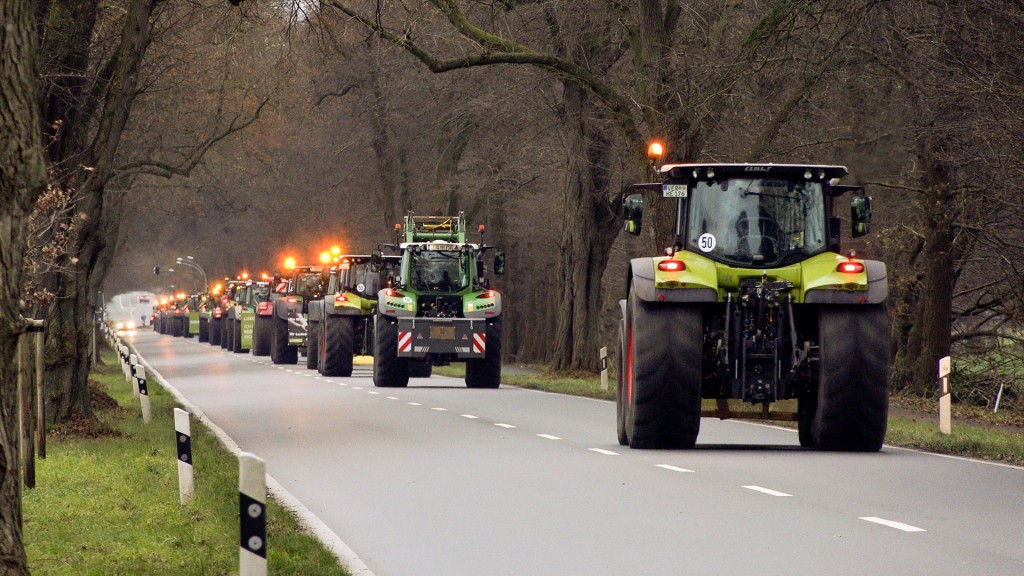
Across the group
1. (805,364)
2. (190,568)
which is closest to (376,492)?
(190,568)

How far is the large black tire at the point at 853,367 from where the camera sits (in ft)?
51.2

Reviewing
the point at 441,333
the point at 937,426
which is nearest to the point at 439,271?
the point at 441,333

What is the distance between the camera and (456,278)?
32.5 metres

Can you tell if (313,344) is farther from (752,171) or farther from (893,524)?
(893,524)

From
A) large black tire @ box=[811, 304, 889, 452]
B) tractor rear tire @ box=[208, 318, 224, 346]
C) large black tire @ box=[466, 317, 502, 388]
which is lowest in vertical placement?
tractor rear tire @ box=[208, 318, 224, 346]

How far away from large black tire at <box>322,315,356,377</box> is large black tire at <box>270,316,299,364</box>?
987 centimetres

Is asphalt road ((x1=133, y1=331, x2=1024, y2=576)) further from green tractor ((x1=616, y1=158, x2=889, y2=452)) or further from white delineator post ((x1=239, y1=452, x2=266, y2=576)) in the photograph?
white delineator post ((x1=239, y1=452, x2=266, y2=576))

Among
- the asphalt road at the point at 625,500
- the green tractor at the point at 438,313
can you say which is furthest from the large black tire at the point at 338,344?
the asphalt road at the point at 625,500

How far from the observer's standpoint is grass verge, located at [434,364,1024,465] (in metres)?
16.7

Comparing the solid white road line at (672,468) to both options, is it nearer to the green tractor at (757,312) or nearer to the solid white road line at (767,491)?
the green tractor at (757,312)

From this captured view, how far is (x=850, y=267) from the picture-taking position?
1573cm

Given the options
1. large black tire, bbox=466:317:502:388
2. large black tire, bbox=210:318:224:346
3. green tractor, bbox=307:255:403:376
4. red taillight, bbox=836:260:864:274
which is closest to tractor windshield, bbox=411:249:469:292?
large black tire, bbox=466:317:502:388

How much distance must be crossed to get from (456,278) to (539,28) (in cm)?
539

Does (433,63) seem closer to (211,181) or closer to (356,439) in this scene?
(356,439)
